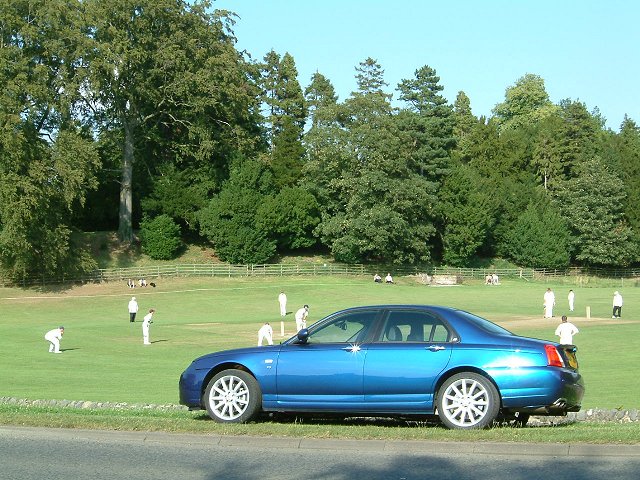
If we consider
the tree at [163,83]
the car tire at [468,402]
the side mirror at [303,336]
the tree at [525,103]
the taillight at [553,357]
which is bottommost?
the car tire at [468,402]

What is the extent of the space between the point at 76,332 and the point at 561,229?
61501mm

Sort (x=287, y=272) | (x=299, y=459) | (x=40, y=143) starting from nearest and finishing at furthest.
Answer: (x=299, y=459) < (x=40, y=143) < (x=287, y=272)

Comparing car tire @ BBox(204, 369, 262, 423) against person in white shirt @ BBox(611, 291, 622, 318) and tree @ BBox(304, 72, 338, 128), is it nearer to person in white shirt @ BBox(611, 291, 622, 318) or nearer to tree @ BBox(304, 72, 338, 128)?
person in white shirt @ BBox(611, 291, 622, 318)

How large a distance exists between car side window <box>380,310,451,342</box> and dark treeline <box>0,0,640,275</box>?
2240 inches

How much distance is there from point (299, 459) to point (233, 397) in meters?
2.84

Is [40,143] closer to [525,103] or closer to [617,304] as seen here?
[617,304]

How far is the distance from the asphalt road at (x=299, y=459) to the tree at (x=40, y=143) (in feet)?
188

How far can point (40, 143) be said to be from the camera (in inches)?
2714

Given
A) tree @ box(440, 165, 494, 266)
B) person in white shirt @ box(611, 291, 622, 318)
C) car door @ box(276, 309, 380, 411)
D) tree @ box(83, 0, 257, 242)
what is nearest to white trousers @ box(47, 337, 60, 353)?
car door @ box(276, 309, 380, 411)

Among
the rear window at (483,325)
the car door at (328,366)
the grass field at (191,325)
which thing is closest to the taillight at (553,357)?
the rear window at (483,325)

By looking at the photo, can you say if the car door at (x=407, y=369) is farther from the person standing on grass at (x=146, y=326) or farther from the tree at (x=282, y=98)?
the tree at (x=282, y=98)

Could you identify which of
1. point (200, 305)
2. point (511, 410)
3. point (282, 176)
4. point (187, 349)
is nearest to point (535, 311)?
point (200, 305)

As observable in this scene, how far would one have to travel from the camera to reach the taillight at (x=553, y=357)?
10.8 meters

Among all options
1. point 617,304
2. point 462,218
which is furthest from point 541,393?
point 462,218
